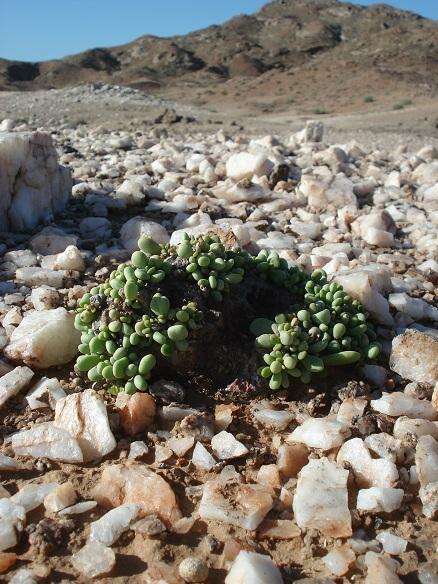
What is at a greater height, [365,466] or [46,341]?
[46,341]

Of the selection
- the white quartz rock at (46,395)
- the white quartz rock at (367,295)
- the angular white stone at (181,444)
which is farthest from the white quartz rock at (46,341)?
the white quartz rock at (367,295)

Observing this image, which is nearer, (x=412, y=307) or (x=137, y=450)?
(x=137, y=450)

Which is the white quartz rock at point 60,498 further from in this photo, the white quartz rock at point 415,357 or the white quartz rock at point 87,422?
the white quartz rock at point 415,357

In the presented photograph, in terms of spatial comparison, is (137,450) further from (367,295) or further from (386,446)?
(367,295)

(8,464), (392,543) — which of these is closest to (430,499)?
(392,543)

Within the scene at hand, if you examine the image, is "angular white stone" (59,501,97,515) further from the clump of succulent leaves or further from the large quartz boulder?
the large quartz boulder

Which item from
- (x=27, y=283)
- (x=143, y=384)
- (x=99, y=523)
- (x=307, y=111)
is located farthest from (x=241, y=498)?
(x=307, y=111)

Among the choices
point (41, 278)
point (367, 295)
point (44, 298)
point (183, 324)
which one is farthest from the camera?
point (41, 278)
